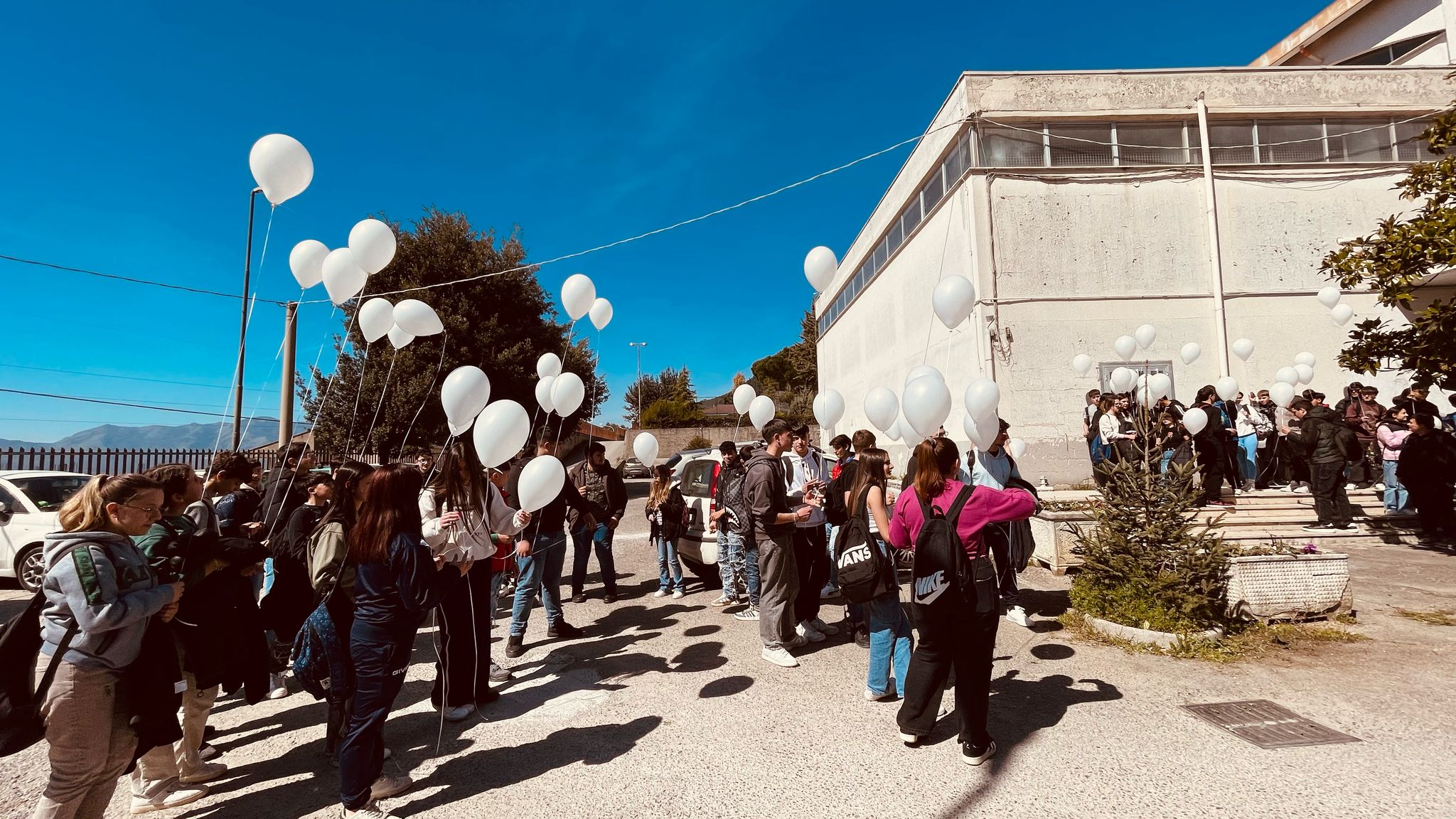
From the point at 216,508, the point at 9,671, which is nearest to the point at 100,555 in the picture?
the point at 9,671

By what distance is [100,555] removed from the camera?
2.48 m

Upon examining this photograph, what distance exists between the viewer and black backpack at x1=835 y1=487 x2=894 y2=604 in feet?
12.9

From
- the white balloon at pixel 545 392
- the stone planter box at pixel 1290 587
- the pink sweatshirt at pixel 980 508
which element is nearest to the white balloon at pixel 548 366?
the white balloon at pixel 545 392

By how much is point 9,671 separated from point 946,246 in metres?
14.7

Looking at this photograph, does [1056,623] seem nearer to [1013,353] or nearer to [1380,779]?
[1380,779]

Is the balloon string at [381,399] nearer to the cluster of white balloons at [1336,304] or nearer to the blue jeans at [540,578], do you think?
the blue jeans at [540,578]

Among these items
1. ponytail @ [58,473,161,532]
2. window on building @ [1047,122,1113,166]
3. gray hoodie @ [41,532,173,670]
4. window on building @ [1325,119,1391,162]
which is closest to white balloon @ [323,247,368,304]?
ponytail @ [58,473,161,532]

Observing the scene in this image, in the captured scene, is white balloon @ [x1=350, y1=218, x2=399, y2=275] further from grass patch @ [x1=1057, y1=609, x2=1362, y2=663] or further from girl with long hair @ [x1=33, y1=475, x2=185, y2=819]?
grass patch @ [x1=1057, y1=609, x2=1362, y2=663]

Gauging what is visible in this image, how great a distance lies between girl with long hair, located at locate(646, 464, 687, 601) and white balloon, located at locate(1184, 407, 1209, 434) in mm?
7303

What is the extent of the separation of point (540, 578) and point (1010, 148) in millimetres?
12788

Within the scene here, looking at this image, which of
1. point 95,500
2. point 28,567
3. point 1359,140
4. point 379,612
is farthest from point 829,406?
point 1359,140

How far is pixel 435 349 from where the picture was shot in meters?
16.1

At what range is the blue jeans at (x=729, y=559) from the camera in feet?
21.4

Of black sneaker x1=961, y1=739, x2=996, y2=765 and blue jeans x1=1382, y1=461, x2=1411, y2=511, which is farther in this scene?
blue jeans x1=1382, y1=461, x2=1411, y2=511
